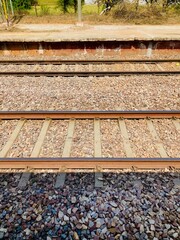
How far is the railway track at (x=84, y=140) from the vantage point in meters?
3.83

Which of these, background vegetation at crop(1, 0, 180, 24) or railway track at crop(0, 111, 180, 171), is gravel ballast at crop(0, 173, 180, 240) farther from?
background vegetation at crop(1, 0, 180, 24)

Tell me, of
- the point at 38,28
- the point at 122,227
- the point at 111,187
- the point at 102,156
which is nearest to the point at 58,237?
the point at 122,227

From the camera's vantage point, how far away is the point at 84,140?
4.51 meters

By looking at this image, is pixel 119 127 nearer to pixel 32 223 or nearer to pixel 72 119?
pixel 72 119

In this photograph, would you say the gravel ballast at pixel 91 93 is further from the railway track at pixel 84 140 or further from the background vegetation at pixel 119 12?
the background vegetation at pixel 119 12

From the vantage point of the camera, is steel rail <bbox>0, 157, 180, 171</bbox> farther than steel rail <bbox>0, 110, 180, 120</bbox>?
No

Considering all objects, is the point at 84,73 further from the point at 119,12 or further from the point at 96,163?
the point at 119,12

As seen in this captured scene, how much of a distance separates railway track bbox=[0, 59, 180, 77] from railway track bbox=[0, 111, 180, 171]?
2.82m

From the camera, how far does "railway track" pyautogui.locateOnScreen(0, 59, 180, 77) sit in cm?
761

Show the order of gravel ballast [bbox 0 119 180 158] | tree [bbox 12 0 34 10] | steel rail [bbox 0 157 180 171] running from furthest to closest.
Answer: tree [bbox 12 0 34 10] < gravel ballast [bbox 0 119 180 158] < steel rail [bbox 0 157 180 171]

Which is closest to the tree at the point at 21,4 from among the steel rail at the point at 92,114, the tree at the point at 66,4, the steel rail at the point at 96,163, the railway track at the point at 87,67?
the tree at the point at 66,4

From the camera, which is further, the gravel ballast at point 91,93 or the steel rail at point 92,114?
the gravel ballast at point 91,93

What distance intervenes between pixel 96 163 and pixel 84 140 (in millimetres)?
788

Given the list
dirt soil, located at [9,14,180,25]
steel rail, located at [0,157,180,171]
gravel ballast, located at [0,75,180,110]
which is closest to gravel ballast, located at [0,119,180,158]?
steel rail, located at [0,157,180,171]
